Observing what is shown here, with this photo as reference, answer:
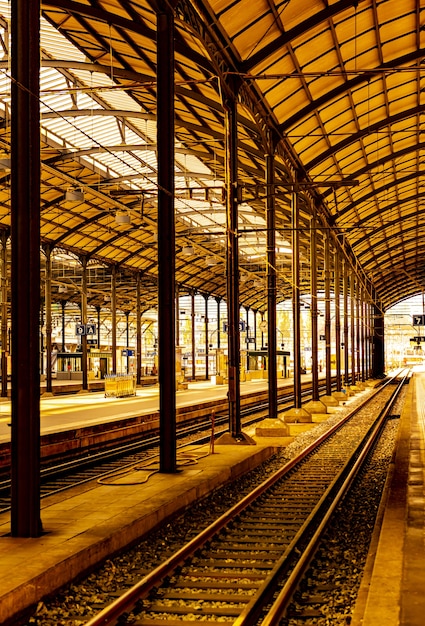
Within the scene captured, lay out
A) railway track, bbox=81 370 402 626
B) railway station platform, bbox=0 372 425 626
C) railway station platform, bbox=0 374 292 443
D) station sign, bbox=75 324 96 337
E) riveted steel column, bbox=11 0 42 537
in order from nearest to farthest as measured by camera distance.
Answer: railway station platform, bbox=0 372 425 626 → railway track, bbox=81 370 402 626 → riveted steel column, bbox=11 0 42 537 → railway station platform, bbox=0 374 292 443 → station sign, bbox=75 324 96 337

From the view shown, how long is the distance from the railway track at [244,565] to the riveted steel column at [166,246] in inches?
72.7

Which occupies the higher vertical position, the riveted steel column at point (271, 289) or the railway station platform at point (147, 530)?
the riveted steel column at point (271, 289)

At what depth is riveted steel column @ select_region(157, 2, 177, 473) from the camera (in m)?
13.2

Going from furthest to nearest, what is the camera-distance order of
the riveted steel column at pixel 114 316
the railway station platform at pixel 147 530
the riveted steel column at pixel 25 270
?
1. the riveted steel column at pixel 114 316
2. the riveted steel column at pixel 25 270
3. the railway station platform at pixel 147 530

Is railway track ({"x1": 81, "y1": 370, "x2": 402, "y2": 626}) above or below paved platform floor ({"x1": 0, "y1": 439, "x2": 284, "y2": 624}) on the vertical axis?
below

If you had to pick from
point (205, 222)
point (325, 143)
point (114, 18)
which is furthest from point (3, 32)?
point (205, 222)

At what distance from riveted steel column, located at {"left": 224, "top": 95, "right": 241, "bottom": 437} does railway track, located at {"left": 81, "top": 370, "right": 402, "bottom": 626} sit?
3199 millimetres

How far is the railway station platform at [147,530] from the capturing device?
22.0 feet

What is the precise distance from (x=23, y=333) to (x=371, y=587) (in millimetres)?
4354

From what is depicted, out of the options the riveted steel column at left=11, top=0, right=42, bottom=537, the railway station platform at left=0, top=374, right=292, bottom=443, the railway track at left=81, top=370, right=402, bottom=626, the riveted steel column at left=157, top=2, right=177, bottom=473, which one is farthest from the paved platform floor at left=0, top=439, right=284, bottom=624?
the railway station platform at left=0, top=374, right=292, bottom=443

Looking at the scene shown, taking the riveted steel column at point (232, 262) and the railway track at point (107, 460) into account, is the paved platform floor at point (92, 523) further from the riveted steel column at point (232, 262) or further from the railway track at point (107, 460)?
the riveted steel column at point (232, 262)

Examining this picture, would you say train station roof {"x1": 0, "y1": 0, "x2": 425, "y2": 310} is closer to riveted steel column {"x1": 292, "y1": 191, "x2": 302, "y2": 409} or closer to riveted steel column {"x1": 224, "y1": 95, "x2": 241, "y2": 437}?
riveted steel column {"x1": 224, "y1": 95, "x2": 241, "y2": 437}

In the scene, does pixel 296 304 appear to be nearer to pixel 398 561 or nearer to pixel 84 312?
pixel 398 561

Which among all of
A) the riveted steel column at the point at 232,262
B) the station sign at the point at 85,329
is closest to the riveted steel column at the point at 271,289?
the riveted steel column at the point at 232,262
